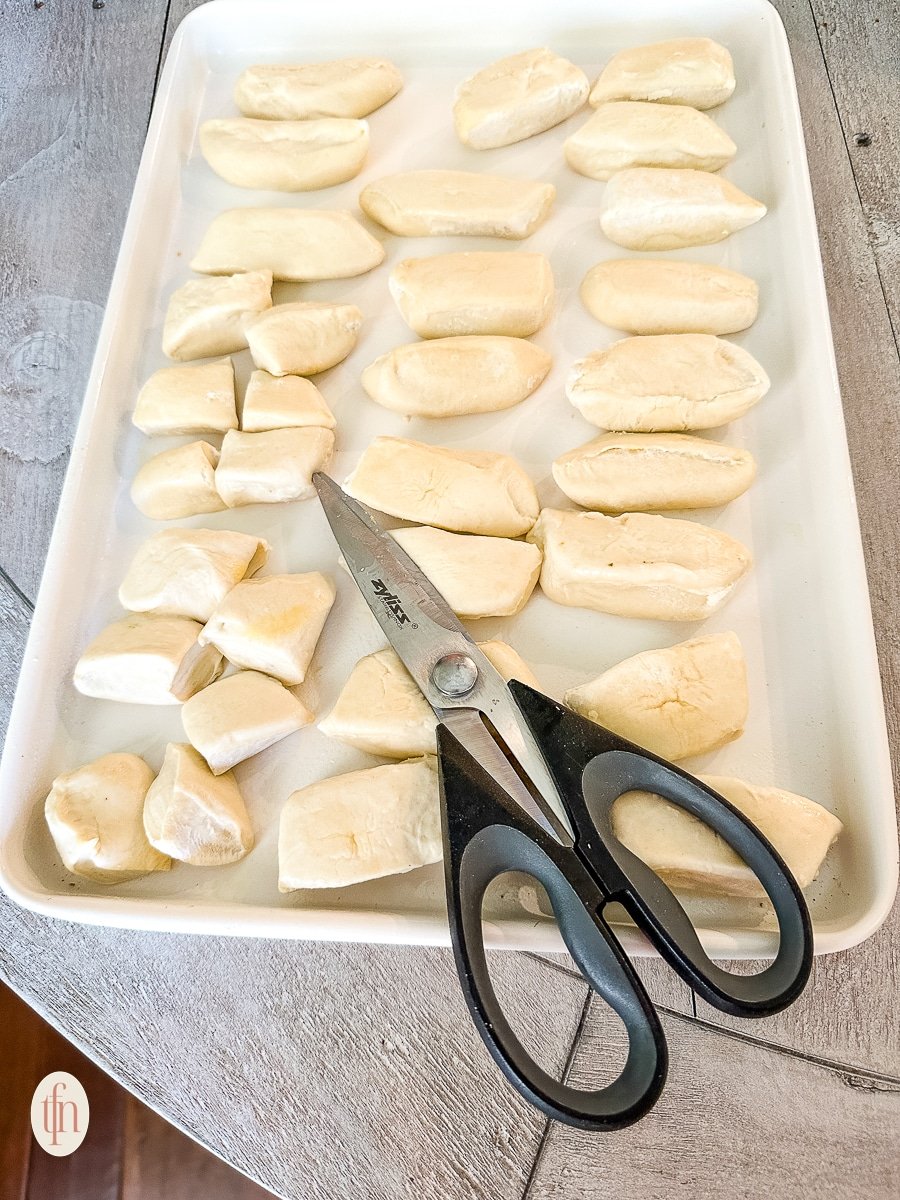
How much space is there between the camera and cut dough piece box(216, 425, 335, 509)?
80cm

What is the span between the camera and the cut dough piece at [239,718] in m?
0.71

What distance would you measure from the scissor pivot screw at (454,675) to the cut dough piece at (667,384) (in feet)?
0.94

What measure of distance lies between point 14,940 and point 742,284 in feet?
3.03

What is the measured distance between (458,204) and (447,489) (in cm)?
34

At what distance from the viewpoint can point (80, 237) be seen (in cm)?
109

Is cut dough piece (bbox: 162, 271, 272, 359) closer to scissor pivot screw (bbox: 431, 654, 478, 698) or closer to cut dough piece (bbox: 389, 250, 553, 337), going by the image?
cut dough piece (bbox: 389, 250, 553, 337)

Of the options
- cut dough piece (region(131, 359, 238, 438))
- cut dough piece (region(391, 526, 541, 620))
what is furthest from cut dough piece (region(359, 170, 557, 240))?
cut dough piece (region(391, 526, 541, 620))

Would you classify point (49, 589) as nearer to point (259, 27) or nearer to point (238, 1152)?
point (238, 1152)

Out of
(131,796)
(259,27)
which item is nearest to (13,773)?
(131,796)

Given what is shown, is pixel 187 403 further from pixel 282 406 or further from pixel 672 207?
pixel 672 207

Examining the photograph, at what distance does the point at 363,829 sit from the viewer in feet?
2.20

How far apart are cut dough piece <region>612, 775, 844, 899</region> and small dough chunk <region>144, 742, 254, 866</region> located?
0.30m

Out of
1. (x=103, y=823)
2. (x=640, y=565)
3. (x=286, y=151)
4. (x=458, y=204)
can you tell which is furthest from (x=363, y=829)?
(x=286, y=151)

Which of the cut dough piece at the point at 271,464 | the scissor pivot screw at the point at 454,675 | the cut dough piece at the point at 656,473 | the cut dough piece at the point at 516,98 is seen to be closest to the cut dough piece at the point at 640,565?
the cut dough piece at the point at 656,473
